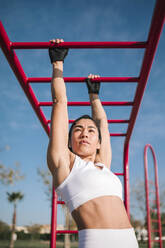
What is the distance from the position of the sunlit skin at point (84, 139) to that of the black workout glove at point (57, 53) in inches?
18.3

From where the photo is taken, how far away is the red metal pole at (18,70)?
5.63ft

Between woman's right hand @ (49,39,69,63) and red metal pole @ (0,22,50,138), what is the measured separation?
291mm

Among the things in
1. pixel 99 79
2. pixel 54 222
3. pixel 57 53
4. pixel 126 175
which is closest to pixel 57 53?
pixel 57 53

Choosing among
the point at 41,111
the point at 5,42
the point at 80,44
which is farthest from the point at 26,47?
the point at 41,111

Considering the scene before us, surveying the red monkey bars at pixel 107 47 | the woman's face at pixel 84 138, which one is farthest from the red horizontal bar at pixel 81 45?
the woman's face at pixel 84 138

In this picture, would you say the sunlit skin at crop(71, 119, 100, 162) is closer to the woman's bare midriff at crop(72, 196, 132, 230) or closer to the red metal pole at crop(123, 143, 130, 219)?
the woman's bare midriff at crop(72, 196, 132, 230)

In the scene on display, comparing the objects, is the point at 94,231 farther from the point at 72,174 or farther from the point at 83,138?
the point at 83,138

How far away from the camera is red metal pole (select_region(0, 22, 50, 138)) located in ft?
5.63

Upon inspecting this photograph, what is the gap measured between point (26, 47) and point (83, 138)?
77cm

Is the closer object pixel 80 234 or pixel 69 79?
pixel 80 234

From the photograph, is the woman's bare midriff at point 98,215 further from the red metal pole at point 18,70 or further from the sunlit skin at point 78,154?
the red metal pole at point 18,70

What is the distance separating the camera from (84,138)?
1.65 meters

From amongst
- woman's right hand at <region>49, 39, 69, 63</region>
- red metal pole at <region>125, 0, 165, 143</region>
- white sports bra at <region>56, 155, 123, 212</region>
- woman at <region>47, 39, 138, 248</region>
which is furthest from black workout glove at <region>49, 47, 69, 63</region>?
white sports bra at <region>56, 155, 123, 212</region>

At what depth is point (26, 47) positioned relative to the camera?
181cm
